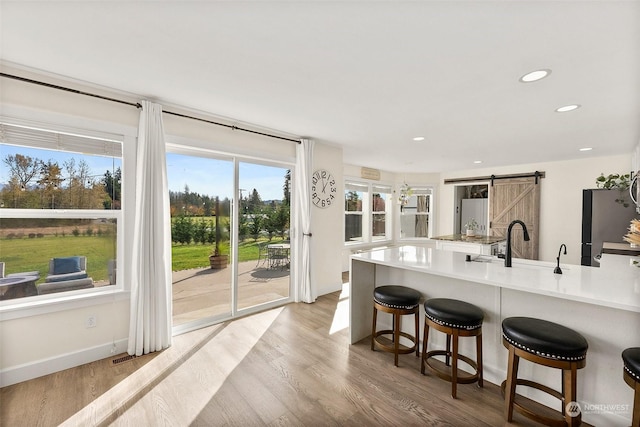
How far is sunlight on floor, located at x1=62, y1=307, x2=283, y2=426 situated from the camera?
182 cm

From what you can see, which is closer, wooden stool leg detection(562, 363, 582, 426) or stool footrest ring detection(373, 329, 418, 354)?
wooden stool leg detection(562, 363, 582, 426)

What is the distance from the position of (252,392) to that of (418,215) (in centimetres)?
647

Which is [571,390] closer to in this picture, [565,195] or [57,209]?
[57,209]

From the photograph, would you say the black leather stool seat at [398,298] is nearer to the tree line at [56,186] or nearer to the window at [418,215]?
the tree line at [56,186]

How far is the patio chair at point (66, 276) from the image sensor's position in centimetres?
231

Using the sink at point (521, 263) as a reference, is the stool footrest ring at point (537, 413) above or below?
below

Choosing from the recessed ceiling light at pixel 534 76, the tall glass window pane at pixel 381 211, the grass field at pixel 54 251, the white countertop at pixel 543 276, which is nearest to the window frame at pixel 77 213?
the grass field at pixel 54 251

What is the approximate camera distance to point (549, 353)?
155cm

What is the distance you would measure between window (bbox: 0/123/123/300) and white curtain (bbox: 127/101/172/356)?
24 centimetres

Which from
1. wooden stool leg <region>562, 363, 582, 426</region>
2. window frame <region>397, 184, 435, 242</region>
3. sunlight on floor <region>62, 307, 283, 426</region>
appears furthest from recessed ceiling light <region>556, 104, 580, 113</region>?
window frame <region>397, 184, 435, 242</region>

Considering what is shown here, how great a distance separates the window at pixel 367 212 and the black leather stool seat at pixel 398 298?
362 centimetres

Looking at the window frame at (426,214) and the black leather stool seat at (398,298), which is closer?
the black leather stool seat at (398,298)

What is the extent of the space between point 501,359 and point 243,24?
301cm

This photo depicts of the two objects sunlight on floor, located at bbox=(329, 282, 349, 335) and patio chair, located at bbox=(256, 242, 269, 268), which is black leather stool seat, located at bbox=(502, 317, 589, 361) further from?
patio chair, located at bbox=(256, 242, 269, 268)
